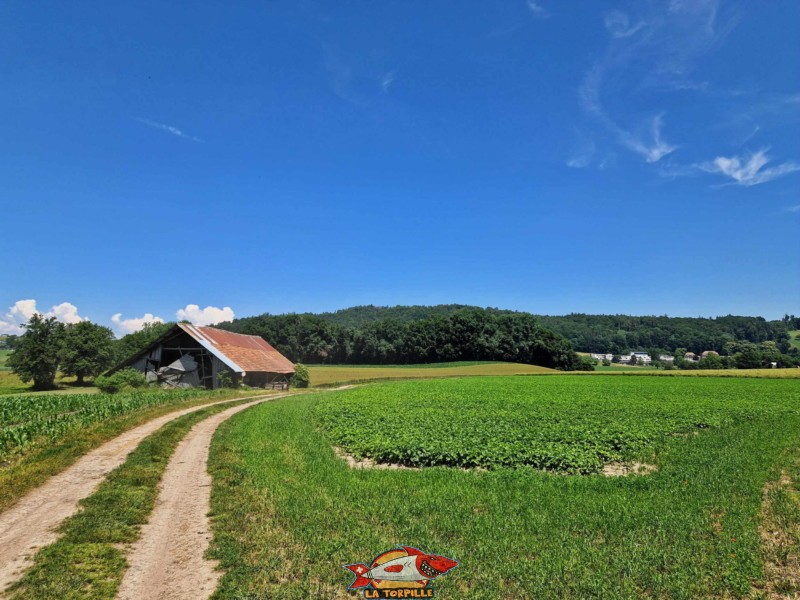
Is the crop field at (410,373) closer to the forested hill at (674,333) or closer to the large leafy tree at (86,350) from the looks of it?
the large leafy tree at (86,350)

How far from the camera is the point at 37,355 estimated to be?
64500mm

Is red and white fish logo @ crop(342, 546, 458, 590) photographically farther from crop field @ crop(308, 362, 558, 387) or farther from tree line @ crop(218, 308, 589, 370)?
tree line @ crop(218, 308, 589, 370)

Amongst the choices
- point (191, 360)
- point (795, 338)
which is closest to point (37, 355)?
point (191, 360)

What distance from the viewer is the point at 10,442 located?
14000 millimetres

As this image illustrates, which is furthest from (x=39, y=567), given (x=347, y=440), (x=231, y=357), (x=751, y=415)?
(x=231, y=357)

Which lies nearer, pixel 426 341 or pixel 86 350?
pixel 86 350

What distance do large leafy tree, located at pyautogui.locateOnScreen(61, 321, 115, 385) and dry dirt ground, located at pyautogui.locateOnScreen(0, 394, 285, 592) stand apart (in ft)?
231

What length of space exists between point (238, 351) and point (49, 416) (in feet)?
96.1

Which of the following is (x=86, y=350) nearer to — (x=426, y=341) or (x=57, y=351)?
(x=57, y=351)

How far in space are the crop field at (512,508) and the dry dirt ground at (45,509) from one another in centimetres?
255

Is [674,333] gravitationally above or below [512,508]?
above

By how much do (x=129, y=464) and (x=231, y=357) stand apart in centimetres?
3655

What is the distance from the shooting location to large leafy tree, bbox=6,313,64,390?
63812 mm

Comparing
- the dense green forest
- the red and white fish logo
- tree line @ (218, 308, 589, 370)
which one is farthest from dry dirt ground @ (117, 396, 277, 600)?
tree line @ (218, 308, 589, 370)
